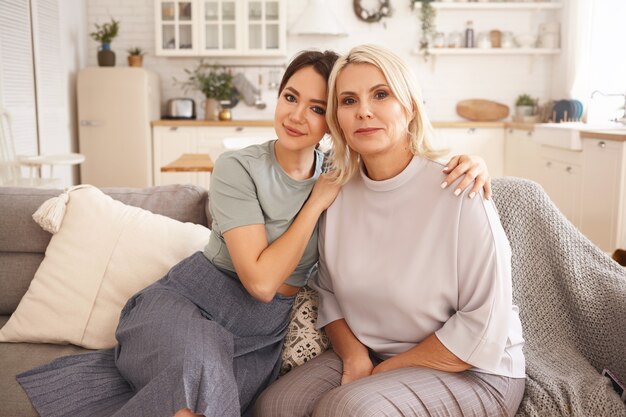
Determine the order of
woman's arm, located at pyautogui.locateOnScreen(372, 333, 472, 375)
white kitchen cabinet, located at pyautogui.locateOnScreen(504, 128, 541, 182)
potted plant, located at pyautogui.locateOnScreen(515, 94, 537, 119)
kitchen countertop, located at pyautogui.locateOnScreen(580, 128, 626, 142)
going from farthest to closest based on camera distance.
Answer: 1. potted plant, located at pyautogui.locateOnScreen(515, 94, 537, 119)
2. white kitchen cabinet, located at pyautogui.locateOnScreen(504, 128, 541, 182)
3. kitchen countertop, located at pyautogui.locateOnScreen(580, 128, 626, 142)
4. woman's arm, located at pyautogui.locateOnScreen(372, 333, 472, 375)

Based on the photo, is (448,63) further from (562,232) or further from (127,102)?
(562,232)

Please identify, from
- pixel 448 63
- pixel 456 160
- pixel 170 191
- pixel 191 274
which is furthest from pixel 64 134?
pixel 456 160

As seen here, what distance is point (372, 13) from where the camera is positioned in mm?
6895

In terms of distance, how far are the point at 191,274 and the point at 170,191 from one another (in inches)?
23.9

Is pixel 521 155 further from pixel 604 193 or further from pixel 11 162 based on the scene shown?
pixel 11 162

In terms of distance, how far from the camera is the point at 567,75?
628cm

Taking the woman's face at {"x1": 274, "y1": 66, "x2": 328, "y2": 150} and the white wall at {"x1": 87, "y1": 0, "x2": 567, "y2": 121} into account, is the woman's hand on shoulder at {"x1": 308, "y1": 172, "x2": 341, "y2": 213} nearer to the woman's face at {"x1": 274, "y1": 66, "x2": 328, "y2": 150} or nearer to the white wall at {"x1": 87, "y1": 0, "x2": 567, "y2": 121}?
the woman's face at {"x1": 274, "y1": 66, "x2": 328, "y2": 150}

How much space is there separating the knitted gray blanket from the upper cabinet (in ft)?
16.7

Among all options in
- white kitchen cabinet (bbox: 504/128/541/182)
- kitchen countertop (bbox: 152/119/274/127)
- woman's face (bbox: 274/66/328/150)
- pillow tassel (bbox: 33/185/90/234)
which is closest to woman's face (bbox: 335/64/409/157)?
woman's face (bbox: 274/66/328/150)

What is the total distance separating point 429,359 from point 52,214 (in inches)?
49.7

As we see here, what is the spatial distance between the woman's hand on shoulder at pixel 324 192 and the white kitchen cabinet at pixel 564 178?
3224 mm

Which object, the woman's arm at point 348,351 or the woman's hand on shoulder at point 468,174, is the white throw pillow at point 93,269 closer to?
the woman's arm at point 348,351

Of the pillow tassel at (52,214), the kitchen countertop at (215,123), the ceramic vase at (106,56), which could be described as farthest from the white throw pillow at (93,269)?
the ceramic vase at (106,56)

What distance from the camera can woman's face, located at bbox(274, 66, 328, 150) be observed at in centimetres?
176
